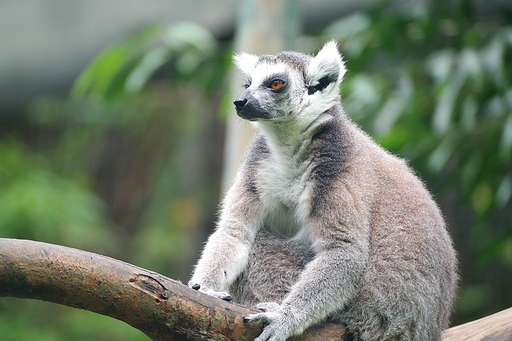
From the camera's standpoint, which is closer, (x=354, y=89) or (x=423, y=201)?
(x=423, y=201)

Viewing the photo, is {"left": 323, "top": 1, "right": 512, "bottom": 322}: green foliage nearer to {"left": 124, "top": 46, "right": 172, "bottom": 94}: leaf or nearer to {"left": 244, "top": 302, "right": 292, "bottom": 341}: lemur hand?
{"left": 124, "top": 46, "right": 172, "bottom": 94}: leaf

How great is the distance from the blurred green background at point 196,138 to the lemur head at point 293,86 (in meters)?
→ 1.36

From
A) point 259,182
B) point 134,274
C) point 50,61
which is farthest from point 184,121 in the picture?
point 134,274

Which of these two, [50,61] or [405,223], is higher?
[50,61]

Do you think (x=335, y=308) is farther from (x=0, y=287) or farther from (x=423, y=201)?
(x=0, y=287)

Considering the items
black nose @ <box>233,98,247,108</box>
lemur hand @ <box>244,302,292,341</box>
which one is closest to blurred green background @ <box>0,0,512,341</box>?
black nose @ <box>233,98,247,108</box>

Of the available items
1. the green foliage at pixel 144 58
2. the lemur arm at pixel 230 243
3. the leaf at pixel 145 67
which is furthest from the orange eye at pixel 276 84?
the leaf at pixel 145 67

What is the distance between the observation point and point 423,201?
4137 millimetres

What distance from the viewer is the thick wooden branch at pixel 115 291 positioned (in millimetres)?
2885

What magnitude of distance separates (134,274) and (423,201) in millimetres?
1988

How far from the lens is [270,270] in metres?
4.04

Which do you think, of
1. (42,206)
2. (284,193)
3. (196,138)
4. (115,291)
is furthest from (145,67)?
(196,138)

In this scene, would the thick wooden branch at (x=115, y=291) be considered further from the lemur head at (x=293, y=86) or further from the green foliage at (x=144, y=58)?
the green foliage at (x=144, y=58)

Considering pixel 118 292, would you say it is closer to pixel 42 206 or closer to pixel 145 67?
pixel 145 67
